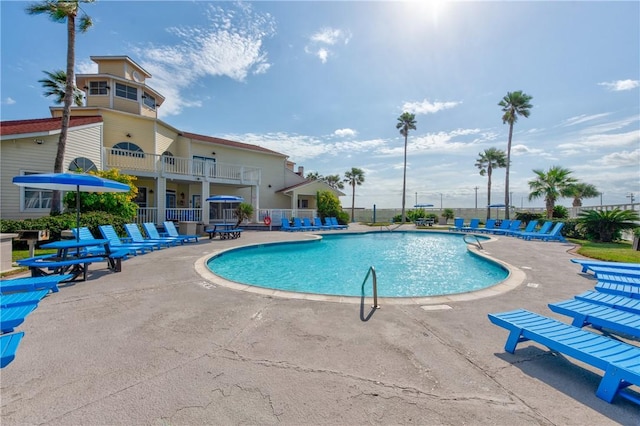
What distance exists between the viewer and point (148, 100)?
19.3 meters

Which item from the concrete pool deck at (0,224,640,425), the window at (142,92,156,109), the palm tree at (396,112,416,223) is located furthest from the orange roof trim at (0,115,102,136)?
the palm tree at (396,112,416,223)

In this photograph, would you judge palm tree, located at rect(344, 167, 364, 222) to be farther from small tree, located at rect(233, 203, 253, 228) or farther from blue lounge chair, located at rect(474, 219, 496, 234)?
small tree, located at rect(233, 203, 253, 228)

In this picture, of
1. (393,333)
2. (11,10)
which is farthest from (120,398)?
(11,10)

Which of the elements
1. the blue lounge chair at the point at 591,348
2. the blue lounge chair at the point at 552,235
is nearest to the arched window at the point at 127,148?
the blue lounge chair at the point at 591,348

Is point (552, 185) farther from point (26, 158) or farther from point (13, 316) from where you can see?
point (26, 158)

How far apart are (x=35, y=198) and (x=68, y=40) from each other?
7.70m

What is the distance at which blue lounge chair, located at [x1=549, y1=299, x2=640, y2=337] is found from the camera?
3.14 metres

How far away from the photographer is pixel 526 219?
23.8m

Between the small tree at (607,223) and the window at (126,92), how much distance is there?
2921cm

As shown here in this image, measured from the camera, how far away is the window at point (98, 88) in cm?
1738

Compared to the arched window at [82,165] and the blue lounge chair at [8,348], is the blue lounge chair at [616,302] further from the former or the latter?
the arched window at [82,165]

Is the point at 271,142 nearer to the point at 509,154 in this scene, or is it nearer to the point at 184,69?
the point at 184,69

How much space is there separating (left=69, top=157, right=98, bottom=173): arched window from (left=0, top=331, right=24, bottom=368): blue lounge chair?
1503 centimetres

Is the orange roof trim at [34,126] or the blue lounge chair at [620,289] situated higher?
the orange roof trim at [34,126]
